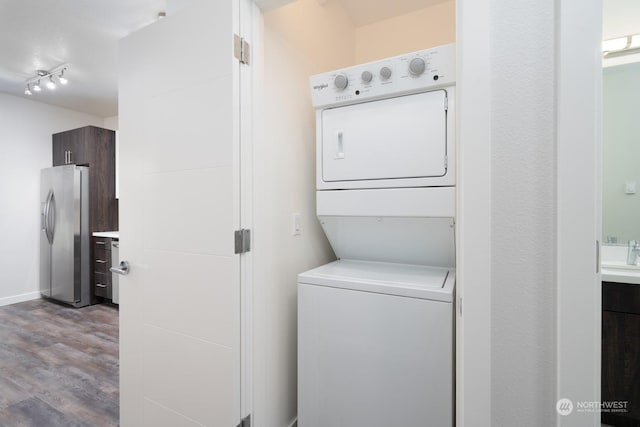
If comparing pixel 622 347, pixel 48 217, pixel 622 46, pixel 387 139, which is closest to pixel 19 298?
pixel 48 217

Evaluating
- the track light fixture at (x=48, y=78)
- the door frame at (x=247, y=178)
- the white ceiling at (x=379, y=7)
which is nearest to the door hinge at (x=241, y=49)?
the door frame at (x=247, y=178)

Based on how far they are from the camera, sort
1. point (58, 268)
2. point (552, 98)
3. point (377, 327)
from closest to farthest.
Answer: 1. point (552, 98)
2. point (377, 327)
3. point (58, 268)

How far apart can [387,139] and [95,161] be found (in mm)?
4095

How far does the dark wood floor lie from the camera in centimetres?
179

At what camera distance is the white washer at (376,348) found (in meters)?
1.12

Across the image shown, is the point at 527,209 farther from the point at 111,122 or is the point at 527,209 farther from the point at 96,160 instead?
the point at 111,122

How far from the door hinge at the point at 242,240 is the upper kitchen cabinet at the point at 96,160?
3.68m

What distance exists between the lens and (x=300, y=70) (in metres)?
1.67

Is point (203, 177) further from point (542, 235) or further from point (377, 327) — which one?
point (542, 235)

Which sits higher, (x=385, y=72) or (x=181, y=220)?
(x=385, y=72)

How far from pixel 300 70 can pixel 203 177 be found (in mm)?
869

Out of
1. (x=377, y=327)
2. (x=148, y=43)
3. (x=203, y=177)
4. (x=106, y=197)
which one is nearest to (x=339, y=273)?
(x=377, y=327)

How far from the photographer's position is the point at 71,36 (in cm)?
243

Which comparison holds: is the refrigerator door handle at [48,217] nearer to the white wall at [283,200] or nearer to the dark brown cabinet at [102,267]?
the dark brown cabinet at [102,267]
